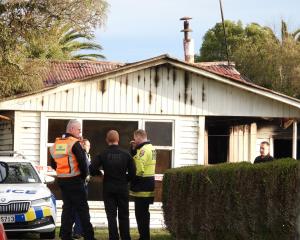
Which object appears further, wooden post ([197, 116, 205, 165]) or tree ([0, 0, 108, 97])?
wooden post ([197, 116, 205, 165])

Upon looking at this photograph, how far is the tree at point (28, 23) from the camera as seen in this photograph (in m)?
20.1

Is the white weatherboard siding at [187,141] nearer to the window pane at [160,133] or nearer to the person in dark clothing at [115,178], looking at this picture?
the window pane at [160,133]

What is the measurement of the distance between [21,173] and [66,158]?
4309 mm

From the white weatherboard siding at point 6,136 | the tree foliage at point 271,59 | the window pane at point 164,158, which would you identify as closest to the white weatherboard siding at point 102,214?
the window pane at point 164,158

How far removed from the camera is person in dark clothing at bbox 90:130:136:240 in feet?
42.5

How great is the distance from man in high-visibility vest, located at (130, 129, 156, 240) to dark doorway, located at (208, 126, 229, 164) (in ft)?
38.9

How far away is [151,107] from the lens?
20.7m

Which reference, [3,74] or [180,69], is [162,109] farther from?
[3,74]

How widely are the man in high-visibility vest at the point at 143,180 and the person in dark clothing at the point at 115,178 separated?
0.33m

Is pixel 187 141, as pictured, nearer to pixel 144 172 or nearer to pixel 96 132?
pixel 96 132

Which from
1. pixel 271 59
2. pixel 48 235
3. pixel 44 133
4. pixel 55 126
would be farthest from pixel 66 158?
pixel 271 59

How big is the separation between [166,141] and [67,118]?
2394 mm

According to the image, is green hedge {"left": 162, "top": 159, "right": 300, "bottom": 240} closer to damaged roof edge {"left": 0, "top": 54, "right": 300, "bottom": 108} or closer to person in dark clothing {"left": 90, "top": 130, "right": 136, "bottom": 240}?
person in dark clothing {"left": 90, "top": 130, "right": 136, "bottom": 240}

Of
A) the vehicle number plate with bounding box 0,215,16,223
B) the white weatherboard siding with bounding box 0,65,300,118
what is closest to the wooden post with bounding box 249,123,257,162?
the white weatherboard siding with bounding box 0,65,300,118
